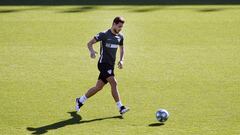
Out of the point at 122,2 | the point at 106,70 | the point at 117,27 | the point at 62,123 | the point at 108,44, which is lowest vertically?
the point at 62,123

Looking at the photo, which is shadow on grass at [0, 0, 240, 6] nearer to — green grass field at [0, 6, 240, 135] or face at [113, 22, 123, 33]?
green grass field at [0, 6, 240, 135]

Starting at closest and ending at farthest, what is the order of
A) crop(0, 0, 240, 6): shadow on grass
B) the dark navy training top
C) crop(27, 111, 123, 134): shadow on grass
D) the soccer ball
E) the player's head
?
crop(27, 111, 123, 134): shadow on grass
the soccer ball
the player's head
the dark navy training top
crop(0, 0, 240, 6): shadow on grass

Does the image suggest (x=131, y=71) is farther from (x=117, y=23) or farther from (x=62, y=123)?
(x=62, y=123)

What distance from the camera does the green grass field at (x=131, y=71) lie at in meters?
9.82

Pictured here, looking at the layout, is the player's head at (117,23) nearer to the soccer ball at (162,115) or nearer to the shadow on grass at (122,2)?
the soccer ball at (162,115)

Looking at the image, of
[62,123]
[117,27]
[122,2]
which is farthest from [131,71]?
[122,2]

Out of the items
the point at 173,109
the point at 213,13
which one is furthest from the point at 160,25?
the point at 173,109

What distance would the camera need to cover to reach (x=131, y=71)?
13.7 meters

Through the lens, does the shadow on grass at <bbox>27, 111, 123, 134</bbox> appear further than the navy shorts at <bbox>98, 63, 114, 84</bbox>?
No

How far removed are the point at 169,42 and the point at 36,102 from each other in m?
6.83

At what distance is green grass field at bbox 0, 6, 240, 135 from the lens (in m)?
9.82

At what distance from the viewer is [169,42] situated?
16.8 meters

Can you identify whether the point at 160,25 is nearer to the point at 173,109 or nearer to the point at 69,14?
the point at 69,14

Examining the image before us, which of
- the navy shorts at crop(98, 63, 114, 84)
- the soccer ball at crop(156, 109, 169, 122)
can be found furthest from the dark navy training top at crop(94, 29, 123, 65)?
the soccer ball at crop(156, 109, 169, 122)
